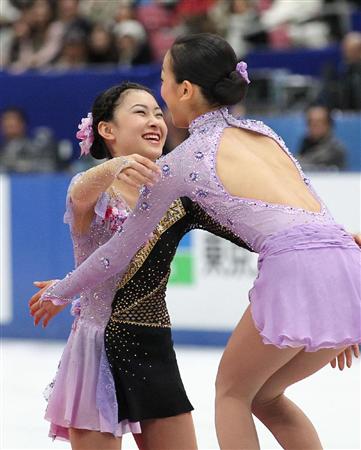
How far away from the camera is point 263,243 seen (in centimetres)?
282

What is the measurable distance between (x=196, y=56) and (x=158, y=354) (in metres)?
0.87

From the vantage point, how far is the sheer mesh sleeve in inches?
113

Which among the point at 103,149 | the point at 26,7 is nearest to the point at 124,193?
the point at 103,149

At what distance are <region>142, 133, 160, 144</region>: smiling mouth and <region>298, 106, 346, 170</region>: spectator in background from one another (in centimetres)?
448

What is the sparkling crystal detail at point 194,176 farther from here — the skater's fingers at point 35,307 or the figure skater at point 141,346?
the skater's fingers at point 35,307

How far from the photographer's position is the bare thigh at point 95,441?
121 inches

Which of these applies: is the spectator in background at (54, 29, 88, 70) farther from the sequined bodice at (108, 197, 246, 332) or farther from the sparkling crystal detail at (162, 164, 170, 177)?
the sparkling crystal detail at (162, 164, 170, 177)

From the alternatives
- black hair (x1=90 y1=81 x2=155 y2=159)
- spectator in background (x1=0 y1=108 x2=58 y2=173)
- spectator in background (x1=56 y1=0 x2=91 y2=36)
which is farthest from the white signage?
black hair (x1=90 y1=81 x2=155 y2=159)

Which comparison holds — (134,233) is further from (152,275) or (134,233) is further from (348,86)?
(348,86)

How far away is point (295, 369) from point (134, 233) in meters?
0.59

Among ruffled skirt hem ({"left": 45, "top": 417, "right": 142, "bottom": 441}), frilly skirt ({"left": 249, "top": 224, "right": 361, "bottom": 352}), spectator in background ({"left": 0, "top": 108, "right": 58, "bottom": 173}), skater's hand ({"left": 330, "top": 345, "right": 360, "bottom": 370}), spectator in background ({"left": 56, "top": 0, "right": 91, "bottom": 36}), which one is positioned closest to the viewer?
frilly skirt ({"left": 249, "top": 224, "right": 361, "bottom": 352})

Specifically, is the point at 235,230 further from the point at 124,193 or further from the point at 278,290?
the point at 124,193

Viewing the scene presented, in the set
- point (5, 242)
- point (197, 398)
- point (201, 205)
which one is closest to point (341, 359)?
point (201, 205)

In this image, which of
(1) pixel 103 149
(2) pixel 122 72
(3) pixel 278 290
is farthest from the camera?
(2) pixel 122 72
